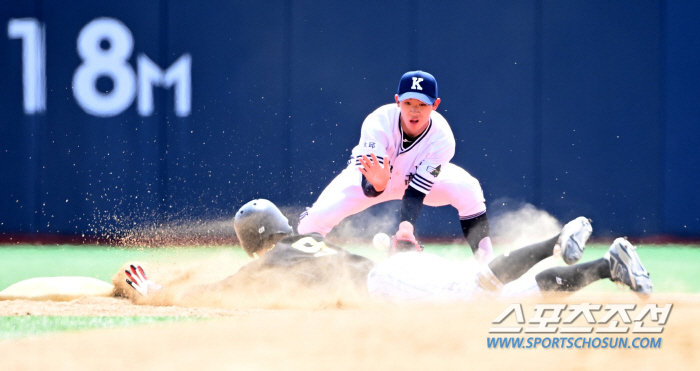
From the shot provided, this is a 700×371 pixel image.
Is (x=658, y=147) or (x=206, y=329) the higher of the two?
(x=658, y=147)

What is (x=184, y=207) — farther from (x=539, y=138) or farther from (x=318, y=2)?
(x=539, y=138)

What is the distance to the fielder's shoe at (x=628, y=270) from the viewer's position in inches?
125

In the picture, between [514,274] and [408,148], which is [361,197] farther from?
[514,274]

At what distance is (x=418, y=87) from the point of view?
4.62 m

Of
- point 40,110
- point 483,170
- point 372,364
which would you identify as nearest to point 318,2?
point 483,170

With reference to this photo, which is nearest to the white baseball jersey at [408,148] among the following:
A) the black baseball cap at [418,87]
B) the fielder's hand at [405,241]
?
the black baseball cap at [418,87]

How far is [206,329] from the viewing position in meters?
3.25

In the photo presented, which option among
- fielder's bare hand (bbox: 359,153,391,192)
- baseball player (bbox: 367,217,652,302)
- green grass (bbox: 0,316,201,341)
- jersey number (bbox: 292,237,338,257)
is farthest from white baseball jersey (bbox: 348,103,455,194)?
green grass (bbox: 0,316,201,341)

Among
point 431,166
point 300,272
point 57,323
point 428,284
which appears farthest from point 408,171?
point 57,323

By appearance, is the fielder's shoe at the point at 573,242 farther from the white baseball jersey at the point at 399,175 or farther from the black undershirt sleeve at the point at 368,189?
the black undershirt sleeve at the point at 368,189

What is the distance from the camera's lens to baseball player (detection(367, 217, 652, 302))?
323 cm

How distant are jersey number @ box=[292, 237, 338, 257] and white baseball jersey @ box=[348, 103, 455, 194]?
95cm

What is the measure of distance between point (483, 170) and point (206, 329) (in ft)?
16.4

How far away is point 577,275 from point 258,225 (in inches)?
69.4
